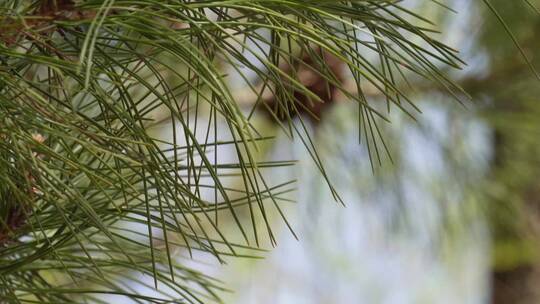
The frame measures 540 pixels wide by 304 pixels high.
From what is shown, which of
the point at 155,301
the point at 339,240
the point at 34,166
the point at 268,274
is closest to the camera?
the point at 34,166

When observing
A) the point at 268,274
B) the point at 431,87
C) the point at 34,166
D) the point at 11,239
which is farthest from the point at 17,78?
the point at 268,274

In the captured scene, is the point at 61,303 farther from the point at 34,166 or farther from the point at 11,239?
the point at 34,166

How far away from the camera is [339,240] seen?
2072 mm

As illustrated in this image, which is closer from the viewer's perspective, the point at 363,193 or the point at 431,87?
the point at 431,87

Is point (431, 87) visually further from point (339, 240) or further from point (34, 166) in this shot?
point (34, 166)

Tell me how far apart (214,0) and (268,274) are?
2.33 meters

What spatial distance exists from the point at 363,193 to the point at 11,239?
1039 mm

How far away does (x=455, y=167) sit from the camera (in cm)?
172

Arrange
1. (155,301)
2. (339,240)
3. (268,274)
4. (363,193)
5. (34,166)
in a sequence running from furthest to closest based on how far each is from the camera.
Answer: (268,274) < (339,240) < (363,193) < (155,301) < (34,166)

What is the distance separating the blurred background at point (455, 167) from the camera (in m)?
1.68

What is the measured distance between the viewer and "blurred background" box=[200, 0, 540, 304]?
1.68 m

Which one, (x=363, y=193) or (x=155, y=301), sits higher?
(x=363, y=193)

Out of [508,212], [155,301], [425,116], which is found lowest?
[155,301]

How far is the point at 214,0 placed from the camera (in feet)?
2.10
